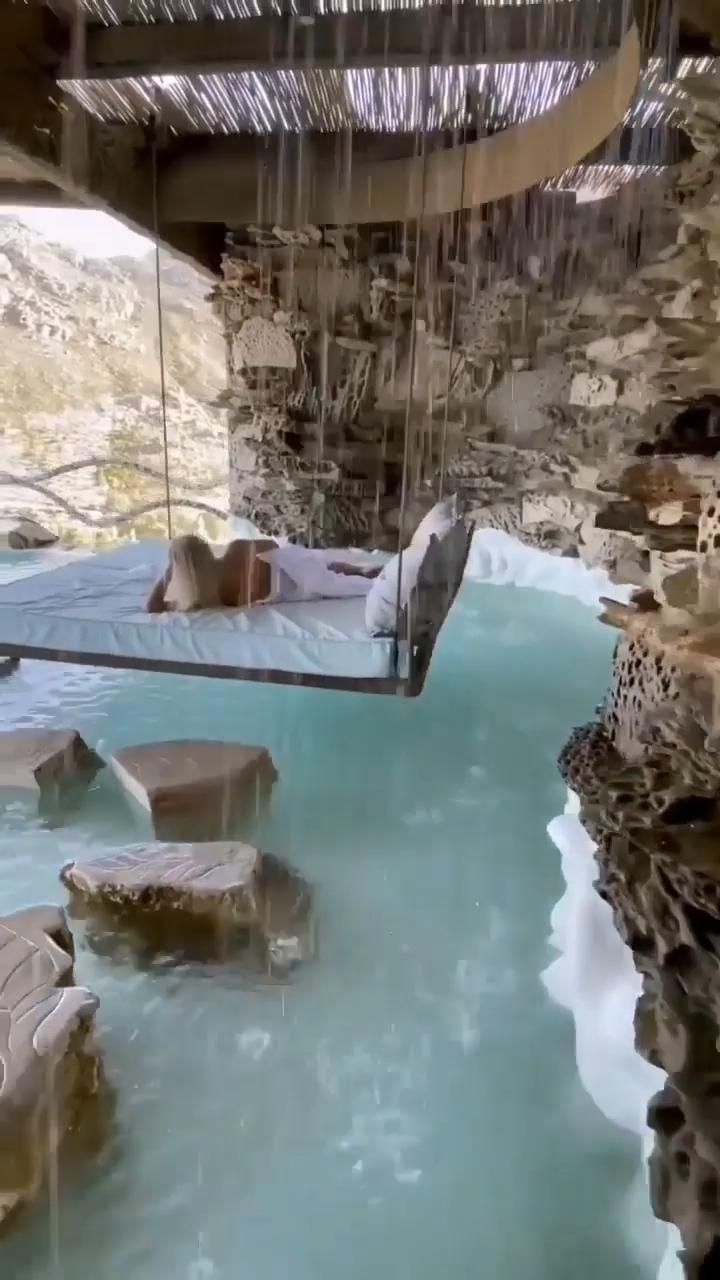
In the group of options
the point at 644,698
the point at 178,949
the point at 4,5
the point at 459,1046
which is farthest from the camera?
the point at 4,5

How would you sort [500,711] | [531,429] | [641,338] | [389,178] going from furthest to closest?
[531,429], [641,338], [389,178], [500,711]

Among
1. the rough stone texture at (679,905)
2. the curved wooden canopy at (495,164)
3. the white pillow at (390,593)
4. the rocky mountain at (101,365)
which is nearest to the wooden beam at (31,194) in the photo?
the curved wooden canopy at (495,164)

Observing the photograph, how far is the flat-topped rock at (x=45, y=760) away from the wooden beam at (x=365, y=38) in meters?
2.24

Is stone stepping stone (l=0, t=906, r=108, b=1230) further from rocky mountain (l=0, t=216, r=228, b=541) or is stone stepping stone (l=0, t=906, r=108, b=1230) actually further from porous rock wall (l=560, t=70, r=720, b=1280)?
rocky mountain (l=0, t=216, r=228, b=541)

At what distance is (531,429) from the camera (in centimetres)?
635

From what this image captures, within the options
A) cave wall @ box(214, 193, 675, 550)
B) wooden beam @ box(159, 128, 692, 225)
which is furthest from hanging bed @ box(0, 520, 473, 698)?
cave wall @ box(214, 193, 675, 550)

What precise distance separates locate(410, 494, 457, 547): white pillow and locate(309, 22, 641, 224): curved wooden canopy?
0.89 m

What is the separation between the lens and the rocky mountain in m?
10.8

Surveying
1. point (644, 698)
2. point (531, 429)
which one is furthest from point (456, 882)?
point (531, 429)

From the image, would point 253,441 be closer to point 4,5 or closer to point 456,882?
point 4,5

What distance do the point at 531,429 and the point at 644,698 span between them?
15.8 ft

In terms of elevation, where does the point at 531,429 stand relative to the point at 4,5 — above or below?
below

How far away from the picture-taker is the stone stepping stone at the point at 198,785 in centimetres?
308

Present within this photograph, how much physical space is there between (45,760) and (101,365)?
8.81 metres
